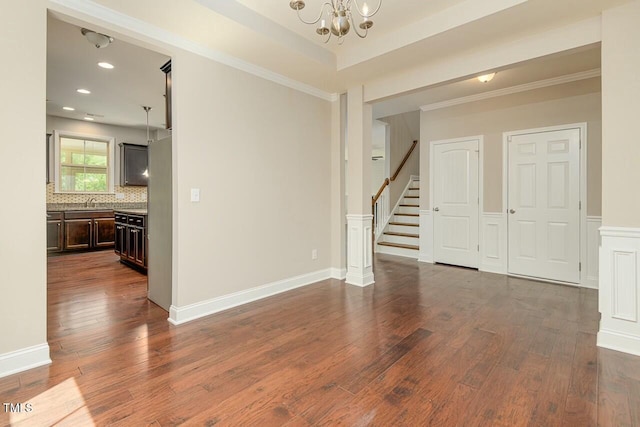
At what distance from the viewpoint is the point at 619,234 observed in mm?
2410

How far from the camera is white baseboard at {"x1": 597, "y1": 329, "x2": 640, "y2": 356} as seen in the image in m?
2.34

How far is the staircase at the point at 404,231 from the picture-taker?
20.6 feet

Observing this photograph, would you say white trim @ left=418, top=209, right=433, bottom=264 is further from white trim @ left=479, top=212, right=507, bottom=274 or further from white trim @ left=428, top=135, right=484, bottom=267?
white trim @ left=479, top=212, right=507, bottom=274

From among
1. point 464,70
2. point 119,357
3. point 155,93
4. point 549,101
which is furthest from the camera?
point 155,93

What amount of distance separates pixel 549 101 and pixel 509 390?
4.13 m

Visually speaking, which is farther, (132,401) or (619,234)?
(619,234)

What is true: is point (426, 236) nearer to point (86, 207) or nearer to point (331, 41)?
point (331, 41)

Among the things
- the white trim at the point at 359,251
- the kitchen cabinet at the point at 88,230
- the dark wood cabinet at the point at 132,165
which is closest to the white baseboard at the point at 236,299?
the white trim at the point at 359,251

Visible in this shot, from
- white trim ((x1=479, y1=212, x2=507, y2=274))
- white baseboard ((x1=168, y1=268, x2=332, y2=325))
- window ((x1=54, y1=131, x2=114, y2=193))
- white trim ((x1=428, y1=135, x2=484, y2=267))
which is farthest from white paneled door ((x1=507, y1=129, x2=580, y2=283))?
window ((x1=54, y1=131, x2=114, y2=193))

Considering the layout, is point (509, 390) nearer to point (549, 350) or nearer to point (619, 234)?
point (549, 350)

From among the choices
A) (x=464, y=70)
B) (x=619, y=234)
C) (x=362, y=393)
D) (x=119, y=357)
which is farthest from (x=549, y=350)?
(x=119, y=357)

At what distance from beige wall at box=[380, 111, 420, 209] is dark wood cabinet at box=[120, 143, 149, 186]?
229 inches

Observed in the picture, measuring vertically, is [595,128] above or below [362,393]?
above

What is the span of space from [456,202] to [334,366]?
401 centimetres
